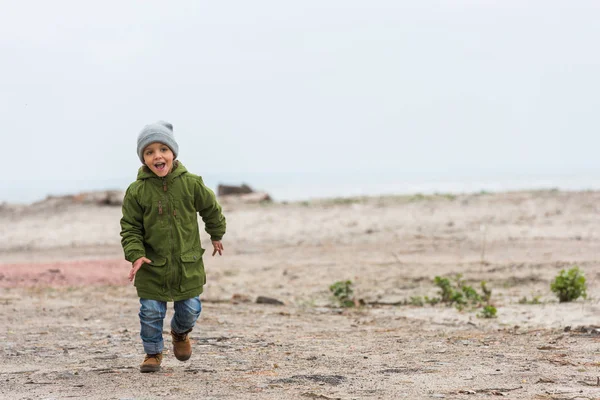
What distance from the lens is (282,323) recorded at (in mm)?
7801

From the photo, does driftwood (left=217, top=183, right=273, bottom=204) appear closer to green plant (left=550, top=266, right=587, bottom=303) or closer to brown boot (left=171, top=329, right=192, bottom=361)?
green plant (left=550, top=266, right=587, bottom=303)

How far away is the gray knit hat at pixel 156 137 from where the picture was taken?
5281 mm

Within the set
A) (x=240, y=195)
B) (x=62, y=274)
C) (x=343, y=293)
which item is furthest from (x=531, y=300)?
(x=240, y=195)

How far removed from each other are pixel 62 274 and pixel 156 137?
7.31 metres

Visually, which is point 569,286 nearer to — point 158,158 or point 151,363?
point 151,363

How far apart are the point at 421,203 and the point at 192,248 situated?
14.0m

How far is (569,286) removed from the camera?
28.7 ft

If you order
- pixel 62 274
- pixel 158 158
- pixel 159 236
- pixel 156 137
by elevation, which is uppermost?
pixel 156 137

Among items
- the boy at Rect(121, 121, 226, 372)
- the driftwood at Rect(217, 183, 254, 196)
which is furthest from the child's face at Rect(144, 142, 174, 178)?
the driftwood at Rect(217, 183, 254, 196)

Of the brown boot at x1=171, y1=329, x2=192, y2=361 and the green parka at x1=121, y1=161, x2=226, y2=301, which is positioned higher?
the green parka at x1=121, y1=161, x2=226, y2=301

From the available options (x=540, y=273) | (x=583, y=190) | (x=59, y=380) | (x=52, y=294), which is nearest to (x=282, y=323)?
(x=59, y=380)

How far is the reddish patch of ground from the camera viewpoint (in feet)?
37.9

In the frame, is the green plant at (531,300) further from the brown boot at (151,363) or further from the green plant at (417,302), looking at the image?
the brown boot at (151,363)

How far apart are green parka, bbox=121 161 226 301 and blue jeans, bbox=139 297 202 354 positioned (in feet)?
0.22
